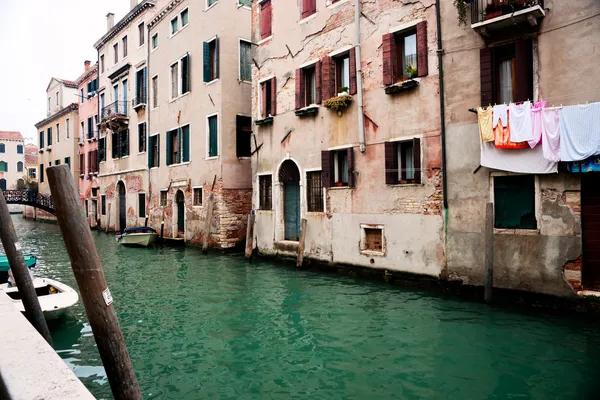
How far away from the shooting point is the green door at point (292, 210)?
494 inches

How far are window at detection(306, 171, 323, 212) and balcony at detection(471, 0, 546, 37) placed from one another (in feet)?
17.4

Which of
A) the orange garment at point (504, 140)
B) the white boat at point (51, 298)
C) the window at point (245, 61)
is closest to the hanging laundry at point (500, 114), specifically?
the orange garment at point (504, 140)

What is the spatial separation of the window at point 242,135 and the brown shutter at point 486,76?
30.2 feet

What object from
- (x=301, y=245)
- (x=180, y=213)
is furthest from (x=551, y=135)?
(x=180, y=213)

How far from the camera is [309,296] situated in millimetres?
8539

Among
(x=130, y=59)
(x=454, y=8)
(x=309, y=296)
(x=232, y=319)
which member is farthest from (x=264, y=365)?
(x=130, y=59)

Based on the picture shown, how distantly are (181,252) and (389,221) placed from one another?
8673mm

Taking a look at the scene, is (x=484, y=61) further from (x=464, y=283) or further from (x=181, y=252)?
(x=181, y=252)

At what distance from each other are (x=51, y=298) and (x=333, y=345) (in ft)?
14.6

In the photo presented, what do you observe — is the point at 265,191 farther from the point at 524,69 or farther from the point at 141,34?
the point at 141,34

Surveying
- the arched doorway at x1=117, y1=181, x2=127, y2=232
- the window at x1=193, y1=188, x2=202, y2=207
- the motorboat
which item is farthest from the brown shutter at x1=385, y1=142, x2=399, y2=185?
the arched doorway at x1=117, y1=181, x2=127, y2=232

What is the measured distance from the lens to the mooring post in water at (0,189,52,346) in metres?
4.94

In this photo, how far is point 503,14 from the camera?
7.30 m

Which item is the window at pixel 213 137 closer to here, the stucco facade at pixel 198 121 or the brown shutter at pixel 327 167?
the stucco facade at pixel 198 121
